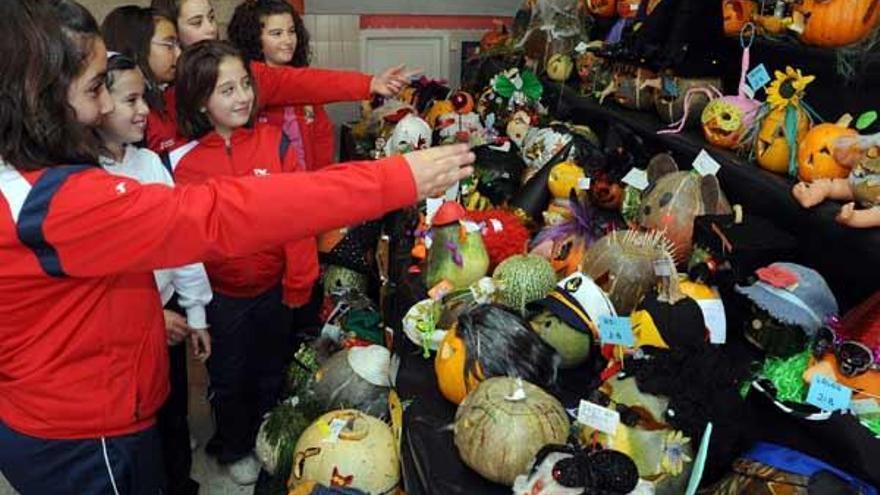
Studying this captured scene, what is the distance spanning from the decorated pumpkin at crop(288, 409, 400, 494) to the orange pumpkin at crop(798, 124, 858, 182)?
125 centimetres

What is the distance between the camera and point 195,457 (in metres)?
2.65

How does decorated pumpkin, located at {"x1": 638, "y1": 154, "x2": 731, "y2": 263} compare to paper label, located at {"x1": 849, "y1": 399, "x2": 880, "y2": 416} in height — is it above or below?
above

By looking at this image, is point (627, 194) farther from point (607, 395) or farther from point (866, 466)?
point (866, 466)

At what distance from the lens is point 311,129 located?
3125 millimetres

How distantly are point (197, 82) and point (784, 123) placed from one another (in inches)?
67.6

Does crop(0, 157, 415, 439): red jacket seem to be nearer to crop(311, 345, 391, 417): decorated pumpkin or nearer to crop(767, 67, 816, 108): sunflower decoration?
crop(311, 345, 391, 417): decorated pumpkin

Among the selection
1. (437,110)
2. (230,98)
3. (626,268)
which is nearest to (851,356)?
(626,268)

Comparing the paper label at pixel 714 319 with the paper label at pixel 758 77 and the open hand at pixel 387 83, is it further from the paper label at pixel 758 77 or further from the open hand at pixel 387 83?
the open hand at pixel 387 83

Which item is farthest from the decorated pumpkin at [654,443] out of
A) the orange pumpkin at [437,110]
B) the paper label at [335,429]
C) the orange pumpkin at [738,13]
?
the orange pumpkin at [437,110]

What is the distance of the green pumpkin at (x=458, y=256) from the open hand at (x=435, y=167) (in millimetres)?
698

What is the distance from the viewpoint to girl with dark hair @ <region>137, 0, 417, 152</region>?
2.34 meters

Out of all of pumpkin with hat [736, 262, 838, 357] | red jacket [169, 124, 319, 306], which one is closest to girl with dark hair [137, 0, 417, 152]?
red jacket [169, 124, 319, 306]

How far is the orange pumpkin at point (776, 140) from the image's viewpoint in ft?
6.09

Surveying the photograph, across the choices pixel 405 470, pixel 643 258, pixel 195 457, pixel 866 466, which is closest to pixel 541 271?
pixel 643 258
